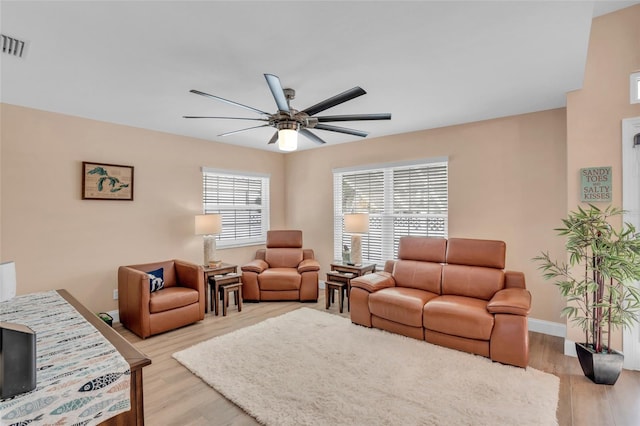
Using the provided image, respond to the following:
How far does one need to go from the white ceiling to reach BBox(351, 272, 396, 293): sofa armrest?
207 centimetres

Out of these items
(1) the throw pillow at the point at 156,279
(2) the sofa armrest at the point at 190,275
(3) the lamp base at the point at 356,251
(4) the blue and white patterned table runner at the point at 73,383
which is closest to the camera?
(4) the blue and white patterned table runner at the point at 73,383

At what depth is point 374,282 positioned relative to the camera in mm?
3734

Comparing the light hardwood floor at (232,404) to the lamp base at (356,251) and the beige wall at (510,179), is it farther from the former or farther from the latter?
the lamp base at (356,251)

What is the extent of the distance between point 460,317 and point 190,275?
328 cm

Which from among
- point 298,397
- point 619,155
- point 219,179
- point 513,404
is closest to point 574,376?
point 513,404

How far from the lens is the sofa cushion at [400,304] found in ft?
10.7

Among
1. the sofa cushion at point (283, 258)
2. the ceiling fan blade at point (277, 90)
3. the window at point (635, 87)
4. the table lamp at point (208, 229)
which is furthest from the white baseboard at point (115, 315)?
the window at point (635, 87)

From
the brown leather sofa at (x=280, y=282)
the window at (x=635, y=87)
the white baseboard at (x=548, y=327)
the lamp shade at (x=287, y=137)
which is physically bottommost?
the white baseboard at (x=548, y=327)

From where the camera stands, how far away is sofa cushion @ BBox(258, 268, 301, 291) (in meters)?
4.70

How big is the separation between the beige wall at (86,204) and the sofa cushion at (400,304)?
2.98 meters

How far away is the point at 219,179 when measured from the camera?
5.24 meters

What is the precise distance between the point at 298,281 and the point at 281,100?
3.13 metres

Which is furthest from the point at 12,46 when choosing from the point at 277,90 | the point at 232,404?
the point at 232,404

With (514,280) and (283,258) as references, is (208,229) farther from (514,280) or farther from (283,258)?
(514,280)
